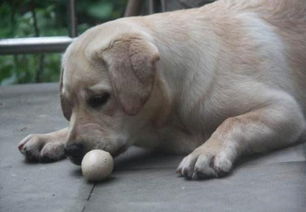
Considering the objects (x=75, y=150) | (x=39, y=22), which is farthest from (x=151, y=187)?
(x=39, y=22)

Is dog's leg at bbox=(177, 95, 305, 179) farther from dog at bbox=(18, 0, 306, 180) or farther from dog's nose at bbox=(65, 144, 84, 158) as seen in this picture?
dog's nose at bbox=(65, 144, 84, 158)

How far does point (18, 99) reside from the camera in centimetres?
610

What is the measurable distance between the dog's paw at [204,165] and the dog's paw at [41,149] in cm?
77

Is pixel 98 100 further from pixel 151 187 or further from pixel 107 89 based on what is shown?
pixel 151 187

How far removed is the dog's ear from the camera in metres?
4.00

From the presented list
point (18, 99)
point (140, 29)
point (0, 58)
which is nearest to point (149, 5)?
point (18, 99)

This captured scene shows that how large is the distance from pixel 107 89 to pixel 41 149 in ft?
1.94

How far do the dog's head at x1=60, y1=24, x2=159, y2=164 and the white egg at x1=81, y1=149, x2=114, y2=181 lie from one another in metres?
0.08

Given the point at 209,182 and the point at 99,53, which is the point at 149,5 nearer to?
the point at 99,53

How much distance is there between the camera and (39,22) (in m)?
8.00

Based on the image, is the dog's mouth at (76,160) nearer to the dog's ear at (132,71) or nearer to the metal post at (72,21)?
the dog's ear at (132,71)

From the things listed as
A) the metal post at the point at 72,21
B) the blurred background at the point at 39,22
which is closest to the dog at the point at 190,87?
the metal post at the point at 72,21

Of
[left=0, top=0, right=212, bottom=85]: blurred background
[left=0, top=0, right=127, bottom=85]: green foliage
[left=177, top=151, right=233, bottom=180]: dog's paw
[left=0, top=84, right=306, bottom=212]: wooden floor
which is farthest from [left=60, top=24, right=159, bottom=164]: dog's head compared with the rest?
[left=0, top=0, right=127, bottom=85]: green foliage

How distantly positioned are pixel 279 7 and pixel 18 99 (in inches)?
83.7
